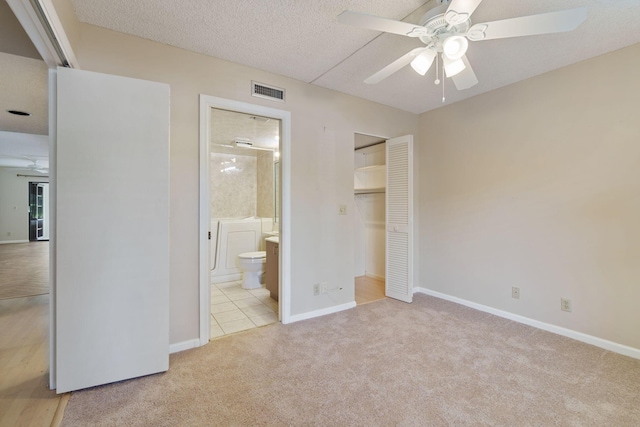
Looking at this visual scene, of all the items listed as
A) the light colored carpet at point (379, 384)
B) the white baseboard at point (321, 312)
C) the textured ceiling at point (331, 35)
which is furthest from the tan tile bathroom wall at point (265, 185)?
the light colored carpet at point (379, 384)

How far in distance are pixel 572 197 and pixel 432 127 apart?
1.77 meters

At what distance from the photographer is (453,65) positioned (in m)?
1.74

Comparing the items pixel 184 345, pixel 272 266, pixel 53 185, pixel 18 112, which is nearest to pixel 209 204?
pixel 53 185

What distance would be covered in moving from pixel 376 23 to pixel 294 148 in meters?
1.54

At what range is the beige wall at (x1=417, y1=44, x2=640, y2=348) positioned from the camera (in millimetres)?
2254

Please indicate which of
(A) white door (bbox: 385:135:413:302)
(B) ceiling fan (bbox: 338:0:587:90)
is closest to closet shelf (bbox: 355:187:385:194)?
(A) white door (bbox: 385:135:413:302)

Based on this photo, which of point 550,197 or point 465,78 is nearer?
point 465,78

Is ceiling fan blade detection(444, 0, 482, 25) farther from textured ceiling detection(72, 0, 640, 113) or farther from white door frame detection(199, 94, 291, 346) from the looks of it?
white door frame detection(199, 94, 291, 346)

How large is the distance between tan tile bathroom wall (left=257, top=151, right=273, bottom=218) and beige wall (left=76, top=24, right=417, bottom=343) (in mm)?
2251

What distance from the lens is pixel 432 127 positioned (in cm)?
374

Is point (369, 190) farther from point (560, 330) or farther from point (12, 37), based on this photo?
point (12, 37)

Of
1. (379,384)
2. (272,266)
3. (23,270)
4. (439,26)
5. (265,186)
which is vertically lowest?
(379,384)

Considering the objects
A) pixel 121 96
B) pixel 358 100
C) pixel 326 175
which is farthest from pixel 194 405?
pixel 358 100

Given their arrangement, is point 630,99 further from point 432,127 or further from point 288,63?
point 288,63
